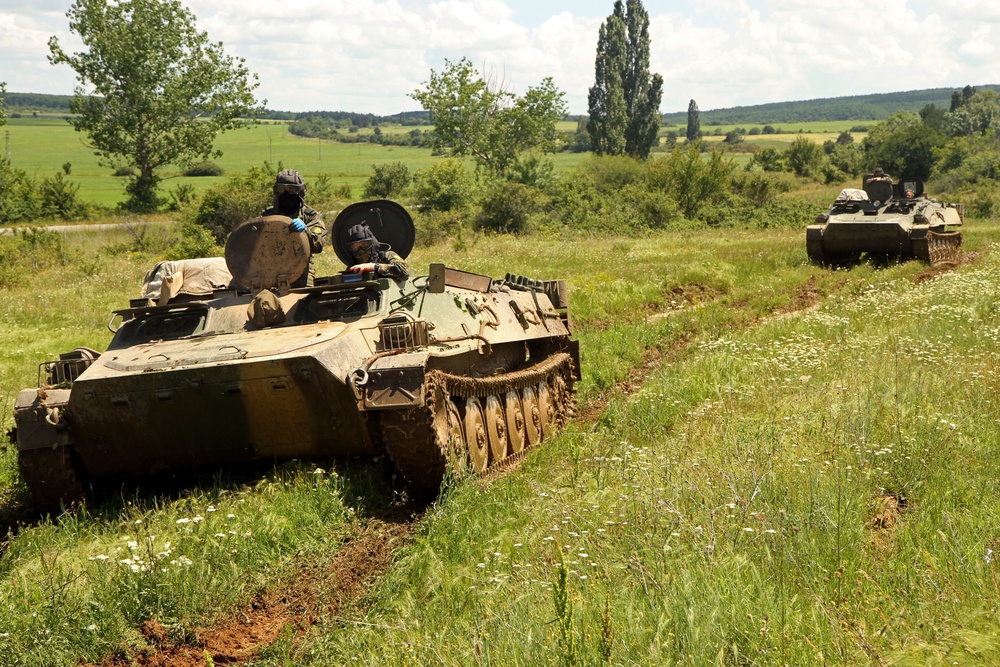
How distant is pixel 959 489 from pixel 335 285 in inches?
199

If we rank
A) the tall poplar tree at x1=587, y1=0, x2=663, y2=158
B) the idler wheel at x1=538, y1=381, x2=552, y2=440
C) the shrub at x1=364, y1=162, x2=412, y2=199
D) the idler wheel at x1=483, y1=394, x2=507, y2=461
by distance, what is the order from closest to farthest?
the idler wheel at x1=483, y1=394, x2=507, y2=461, the idler wheel at x1=538, y1=381, x2=552, y2=440, the shrub at x1=364, y1=162, x2=412, y2=199, the tall poplar tree at x1=587, y1=0, x2=663, y2=158

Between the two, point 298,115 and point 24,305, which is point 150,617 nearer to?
point 24,305

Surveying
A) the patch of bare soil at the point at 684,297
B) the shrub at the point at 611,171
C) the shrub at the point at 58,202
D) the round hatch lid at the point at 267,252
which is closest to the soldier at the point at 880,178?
the patch of bare soil at the point at 684,297

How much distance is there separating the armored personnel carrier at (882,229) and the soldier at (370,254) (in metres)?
14.3

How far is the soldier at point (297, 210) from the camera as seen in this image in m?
9.37

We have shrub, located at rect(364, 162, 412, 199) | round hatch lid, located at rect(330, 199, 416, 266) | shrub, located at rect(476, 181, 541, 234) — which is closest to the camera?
round hatch lid, located at rect(330, 199, 416, 266)

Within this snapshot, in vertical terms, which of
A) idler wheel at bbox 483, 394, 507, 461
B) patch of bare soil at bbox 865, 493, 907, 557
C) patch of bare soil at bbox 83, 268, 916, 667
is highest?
patch of bare soil at bbox 865, 493, 907, 557

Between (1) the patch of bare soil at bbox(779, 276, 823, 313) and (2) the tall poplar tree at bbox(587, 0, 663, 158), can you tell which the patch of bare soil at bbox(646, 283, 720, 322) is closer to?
(1) the patch of bare soil at bbox(779, 276, 823, 313)

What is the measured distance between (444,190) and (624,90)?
34.7 meters

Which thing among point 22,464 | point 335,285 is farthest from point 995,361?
point 22,464

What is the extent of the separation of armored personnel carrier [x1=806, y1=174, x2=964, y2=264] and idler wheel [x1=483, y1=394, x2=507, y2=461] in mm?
14479

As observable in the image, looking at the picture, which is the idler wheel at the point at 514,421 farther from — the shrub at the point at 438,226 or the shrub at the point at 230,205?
the shrub at the point at 438,226

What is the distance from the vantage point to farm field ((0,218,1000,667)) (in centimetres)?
431

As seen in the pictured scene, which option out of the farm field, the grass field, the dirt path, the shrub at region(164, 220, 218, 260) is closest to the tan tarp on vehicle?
the farm field
